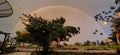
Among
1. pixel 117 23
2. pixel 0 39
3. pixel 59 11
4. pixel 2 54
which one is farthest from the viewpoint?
pixel 59 11

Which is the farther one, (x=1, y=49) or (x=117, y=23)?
(x=117, y=23)

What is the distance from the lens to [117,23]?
20.0 meters

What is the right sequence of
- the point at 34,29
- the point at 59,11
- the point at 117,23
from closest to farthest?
the point at 34,29
the point at 117,23
the point at 59,11

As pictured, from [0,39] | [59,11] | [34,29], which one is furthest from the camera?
[59,11]

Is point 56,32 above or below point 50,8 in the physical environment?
below

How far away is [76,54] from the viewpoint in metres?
13.3

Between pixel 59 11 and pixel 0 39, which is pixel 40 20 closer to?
pixel 0 39

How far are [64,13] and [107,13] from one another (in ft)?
26.1

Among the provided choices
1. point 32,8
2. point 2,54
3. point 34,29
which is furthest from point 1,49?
point 32,8

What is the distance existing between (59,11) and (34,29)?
10074 millimetres

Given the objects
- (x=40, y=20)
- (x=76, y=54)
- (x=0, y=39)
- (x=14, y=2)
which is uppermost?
(x=14, y=2)

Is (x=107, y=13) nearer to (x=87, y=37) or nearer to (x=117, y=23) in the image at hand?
(x=117, y=23)

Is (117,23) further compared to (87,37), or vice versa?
(87,37)

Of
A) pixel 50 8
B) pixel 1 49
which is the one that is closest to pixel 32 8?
pixel 50 8
